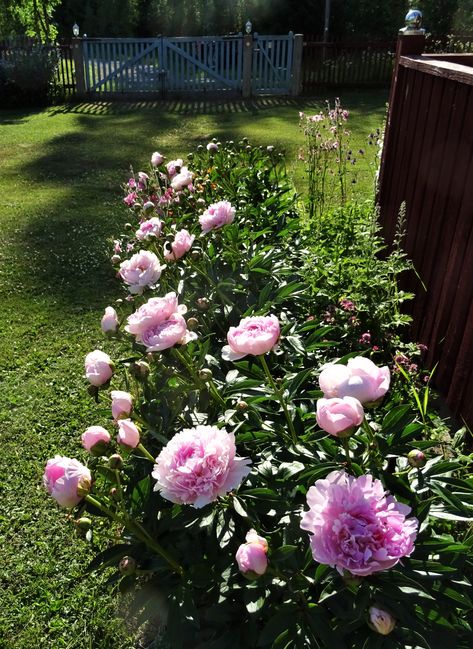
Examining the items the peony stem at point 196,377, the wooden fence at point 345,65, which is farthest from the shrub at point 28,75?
the peony stem at point 196,377

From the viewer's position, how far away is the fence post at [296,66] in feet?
39.0

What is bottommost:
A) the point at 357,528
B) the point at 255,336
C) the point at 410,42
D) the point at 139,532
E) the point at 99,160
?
the point at 99,160

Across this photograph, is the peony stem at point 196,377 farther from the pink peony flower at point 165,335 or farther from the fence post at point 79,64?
the fence post at point 79,64

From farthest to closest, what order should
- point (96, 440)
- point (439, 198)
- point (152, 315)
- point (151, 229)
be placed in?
point (439, 198), point (151, 229), point (152, 315), point (96, 440)

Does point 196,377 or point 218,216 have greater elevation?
point 218,216

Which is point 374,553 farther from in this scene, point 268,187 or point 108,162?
point 108,162

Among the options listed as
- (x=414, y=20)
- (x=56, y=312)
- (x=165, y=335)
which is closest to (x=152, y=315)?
(x=165, y=335)

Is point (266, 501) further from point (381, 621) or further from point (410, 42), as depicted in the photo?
point (410, 42)

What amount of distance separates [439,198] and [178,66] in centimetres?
1120

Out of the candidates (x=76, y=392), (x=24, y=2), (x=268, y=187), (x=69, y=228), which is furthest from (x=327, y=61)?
(x=76, y=392)

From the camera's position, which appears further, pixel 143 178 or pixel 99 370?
pixel 143 178

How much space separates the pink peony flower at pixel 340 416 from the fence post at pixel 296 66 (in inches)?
490

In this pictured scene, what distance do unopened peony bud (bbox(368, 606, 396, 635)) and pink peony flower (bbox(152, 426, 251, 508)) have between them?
0.33m

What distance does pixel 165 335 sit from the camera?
132 centimetres
